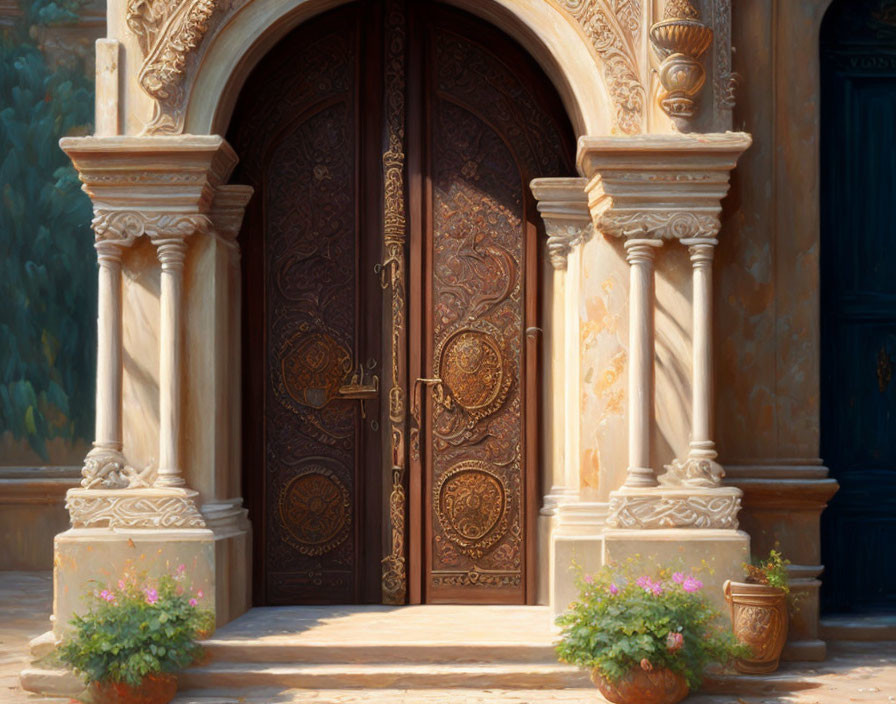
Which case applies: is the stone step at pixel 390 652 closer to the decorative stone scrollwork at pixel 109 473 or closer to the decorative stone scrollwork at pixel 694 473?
the decorative stone scrollwork at pixel 109 473

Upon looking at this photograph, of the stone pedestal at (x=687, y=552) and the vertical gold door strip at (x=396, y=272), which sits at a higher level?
the vertical gold door strip at (x=396, y=272)

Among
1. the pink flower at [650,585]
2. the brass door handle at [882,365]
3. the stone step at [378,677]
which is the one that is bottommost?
the stone step at [378,677]

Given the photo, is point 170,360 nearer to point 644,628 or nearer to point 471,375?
point 471,375

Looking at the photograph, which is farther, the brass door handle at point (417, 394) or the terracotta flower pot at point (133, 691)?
the brass door handle at point (417, 394)

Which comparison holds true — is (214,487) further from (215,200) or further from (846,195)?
(846,195)

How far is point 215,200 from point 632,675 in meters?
3.49

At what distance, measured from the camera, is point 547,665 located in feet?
19.8

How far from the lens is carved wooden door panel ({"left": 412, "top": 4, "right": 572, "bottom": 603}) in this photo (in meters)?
7.06

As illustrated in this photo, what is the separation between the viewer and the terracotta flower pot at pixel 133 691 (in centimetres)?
563

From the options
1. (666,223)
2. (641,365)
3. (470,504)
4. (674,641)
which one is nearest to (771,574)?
(674,641)

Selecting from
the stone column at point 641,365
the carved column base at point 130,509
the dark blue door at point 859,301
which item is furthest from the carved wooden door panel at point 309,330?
the dark blue door at point 859,301

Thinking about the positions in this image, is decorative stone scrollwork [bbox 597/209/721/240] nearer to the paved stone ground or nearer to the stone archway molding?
the stone archway molding

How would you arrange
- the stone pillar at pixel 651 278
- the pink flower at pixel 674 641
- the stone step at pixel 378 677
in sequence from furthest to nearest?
the stone pillar at pixel 651 278, the stone step at pixel 378 677, the pink flower at pixel 674 641

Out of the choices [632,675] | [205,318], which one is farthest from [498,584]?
[205,318]
